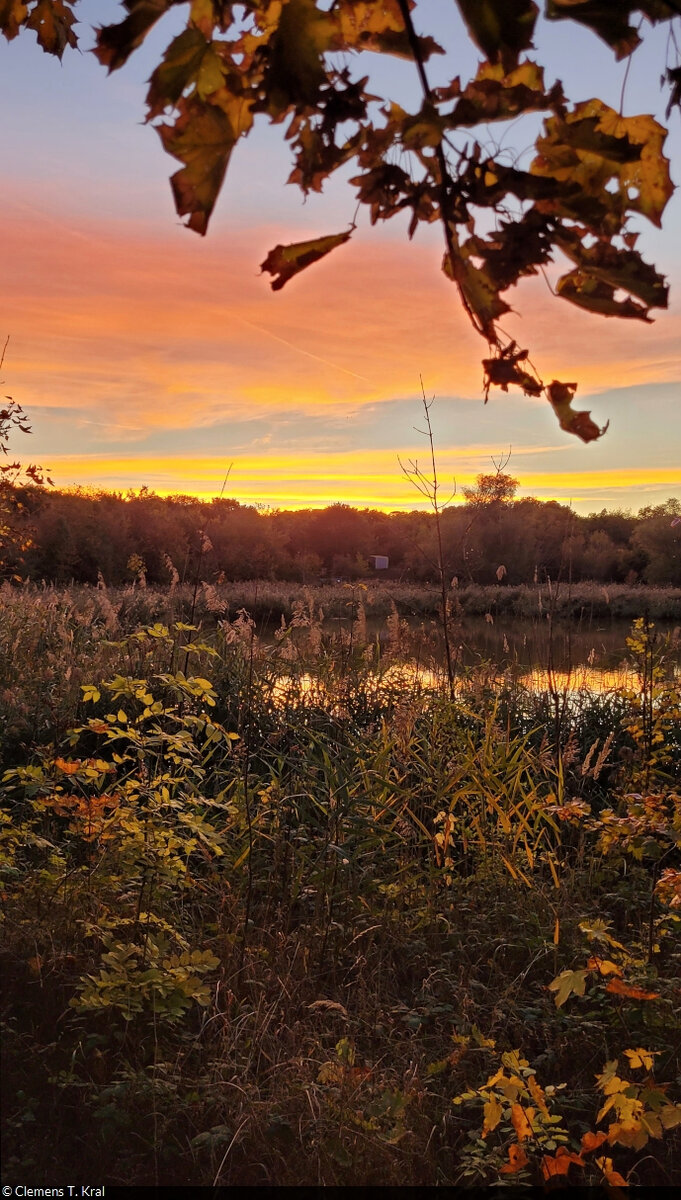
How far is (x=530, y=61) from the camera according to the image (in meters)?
1.28

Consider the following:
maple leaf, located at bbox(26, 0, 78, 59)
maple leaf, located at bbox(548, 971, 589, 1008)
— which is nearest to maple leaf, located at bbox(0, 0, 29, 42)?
maple leaf, located at bbox(26, 0, 78, 59)

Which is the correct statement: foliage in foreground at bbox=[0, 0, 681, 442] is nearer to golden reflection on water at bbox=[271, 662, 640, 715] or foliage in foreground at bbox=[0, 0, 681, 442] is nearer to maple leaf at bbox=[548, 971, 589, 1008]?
maple leaf at bbox=[548, 971, 589, 1008]

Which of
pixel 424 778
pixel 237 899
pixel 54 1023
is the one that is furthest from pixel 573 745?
pixel 54 1023

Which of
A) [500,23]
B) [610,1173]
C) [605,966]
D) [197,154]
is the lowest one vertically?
[610,1173]

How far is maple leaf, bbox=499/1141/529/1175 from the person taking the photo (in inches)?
79.5

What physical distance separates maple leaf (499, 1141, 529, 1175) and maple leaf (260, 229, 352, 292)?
6.16 ft

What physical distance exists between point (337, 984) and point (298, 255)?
2.37 m

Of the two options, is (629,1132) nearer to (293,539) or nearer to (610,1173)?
(610,1173)

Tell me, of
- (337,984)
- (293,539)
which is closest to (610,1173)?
(337,984)

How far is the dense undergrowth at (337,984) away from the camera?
6.93 feet

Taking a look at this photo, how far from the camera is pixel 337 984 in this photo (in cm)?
291

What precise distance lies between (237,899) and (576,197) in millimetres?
2571

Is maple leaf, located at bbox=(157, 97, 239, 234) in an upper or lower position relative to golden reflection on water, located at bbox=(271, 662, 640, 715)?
upper

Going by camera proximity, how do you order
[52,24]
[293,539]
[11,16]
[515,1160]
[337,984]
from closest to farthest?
1. [11,16]
2. [515,1160]
3. [52,24]
4. [337,984]
5. [293,539]
